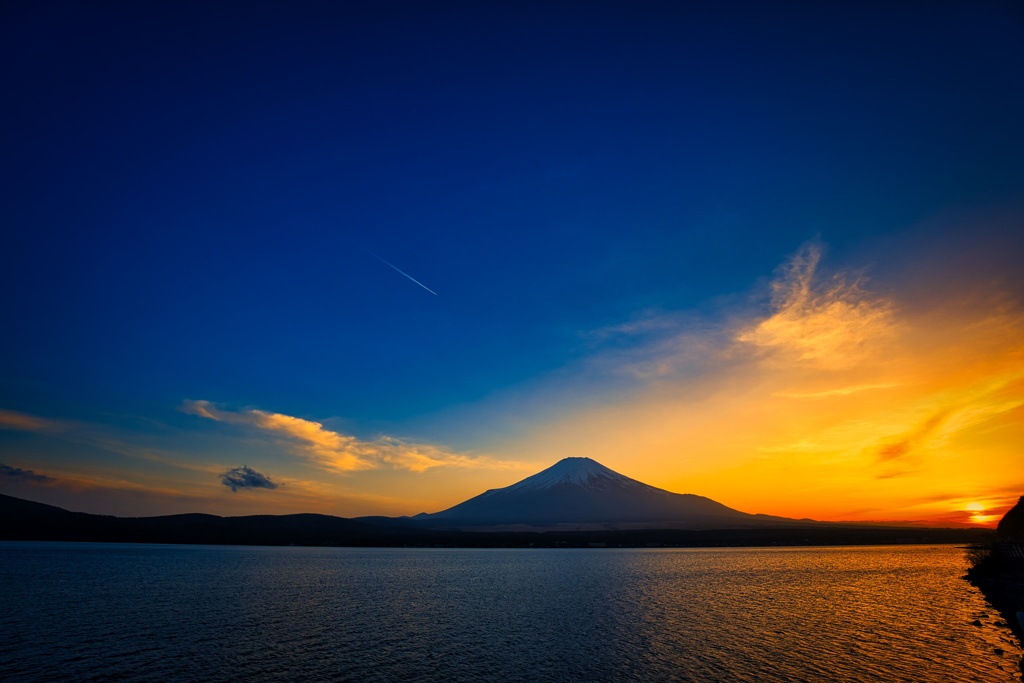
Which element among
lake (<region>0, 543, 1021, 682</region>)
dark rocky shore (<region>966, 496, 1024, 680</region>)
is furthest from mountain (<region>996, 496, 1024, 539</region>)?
lake (<region>0, 543, 1021, 682</region>)

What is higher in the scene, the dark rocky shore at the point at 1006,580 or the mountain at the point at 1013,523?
the mountain at the point at 1013,523

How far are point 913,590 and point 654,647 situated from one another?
193 feet

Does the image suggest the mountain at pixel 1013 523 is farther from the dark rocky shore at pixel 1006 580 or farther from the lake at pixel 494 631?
the lake at pixel 494 631

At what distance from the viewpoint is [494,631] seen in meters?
46.0

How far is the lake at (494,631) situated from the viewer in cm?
3331

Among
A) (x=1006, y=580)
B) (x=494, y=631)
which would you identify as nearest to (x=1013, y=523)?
(x=1006, y=580)

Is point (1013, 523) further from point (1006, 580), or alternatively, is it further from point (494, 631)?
point (494, 631)

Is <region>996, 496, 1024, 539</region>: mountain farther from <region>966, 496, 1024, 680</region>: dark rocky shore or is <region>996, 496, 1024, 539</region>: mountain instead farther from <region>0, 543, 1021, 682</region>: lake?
<region>0, 543, 1021, 682</region>: lake

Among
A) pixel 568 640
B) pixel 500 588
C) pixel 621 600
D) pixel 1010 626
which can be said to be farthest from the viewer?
pixel 500 588

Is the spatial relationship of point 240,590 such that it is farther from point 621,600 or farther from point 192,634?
point 621,600

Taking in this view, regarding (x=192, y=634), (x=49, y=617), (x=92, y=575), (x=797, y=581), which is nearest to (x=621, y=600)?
(x=797, y=581)

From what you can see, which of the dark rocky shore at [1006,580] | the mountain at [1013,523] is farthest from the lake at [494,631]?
the mountain at [1013,523]

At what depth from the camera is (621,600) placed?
6531cm

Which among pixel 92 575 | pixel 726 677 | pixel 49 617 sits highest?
pixel 92 575
